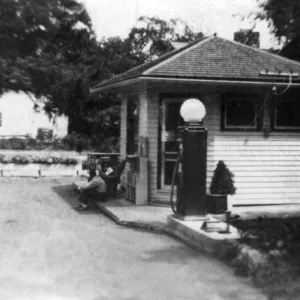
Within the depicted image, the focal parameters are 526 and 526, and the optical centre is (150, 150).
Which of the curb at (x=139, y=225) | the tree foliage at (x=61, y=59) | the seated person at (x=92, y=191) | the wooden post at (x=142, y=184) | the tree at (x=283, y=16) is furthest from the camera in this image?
the tree foliage at (x=61, y=59)

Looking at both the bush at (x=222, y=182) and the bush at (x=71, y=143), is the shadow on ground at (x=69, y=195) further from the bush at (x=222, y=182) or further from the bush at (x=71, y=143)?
the bush at (x=71, y=143)

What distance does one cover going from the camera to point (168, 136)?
42.1 feet

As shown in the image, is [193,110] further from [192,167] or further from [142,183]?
[142,183]

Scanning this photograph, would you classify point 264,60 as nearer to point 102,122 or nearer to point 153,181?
point 153,181

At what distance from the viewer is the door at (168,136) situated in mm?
12734

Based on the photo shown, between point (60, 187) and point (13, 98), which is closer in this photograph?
point (60, 187)

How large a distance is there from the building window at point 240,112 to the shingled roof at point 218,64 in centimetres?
69

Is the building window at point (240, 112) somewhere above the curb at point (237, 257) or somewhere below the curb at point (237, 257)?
above

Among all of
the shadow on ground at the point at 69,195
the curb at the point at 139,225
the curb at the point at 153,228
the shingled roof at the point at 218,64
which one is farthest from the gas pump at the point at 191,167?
the shadow on ground at the point at 69,195

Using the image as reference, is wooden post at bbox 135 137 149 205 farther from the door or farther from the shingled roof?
the shingled roof

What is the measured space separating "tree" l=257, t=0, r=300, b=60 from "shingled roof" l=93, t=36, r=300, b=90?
2403 mm

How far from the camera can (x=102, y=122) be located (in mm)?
25391

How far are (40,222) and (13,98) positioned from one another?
2152 cm

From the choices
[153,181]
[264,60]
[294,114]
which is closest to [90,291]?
[153,181]
